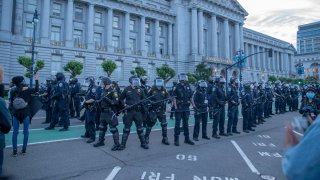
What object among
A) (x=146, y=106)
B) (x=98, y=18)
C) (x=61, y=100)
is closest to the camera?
(x=146, y=106)

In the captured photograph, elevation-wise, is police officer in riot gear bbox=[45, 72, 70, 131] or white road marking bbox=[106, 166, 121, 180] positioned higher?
police officer in riot gear bbox=[45, 72, 70, 131]

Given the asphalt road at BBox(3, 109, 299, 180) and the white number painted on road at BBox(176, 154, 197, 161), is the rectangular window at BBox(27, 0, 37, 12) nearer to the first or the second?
the asphalt road at BBox(3, 109, 299, 180)

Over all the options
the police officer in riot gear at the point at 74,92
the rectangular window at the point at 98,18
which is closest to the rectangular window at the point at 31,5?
the rectangular window at the point at 98,18

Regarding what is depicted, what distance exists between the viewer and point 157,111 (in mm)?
Result: 7926

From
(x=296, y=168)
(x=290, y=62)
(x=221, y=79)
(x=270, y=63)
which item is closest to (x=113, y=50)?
(x=221, y=79)

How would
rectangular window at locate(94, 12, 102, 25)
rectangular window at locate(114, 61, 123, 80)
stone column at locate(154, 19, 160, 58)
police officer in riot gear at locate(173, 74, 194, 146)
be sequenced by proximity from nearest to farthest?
police officer in riot gear at locate(173, 74, 194, 146) → rectangular window at locate(94, 12, 102, 25) → rectangular window at locate(114, 61, 123, 80) → stone column at locate(154, 19, 160, 58)

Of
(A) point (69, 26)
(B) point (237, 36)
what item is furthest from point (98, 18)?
(B) point (237, 36)

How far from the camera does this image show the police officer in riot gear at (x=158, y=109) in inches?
302

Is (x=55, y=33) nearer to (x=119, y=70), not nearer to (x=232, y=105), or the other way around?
(x=119, y=70)

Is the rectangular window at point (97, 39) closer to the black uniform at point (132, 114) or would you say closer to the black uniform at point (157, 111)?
the black uniform at point (157, 111)

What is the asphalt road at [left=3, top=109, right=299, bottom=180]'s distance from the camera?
15.8 ft

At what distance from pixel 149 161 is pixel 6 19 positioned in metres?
38.0

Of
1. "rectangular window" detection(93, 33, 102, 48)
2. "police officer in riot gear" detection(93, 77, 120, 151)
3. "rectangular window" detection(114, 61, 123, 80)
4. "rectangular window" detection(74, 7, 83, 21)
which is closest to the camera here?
"police officer in riot gear" detection(93, 77, 120, 151)

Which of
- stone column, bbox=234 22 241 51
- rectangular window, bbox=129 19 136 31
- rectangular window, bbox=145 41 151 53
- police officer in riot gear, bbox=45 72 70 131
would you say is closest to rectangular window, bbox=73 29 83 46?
rectangular window, bbox=129 19 136 31
